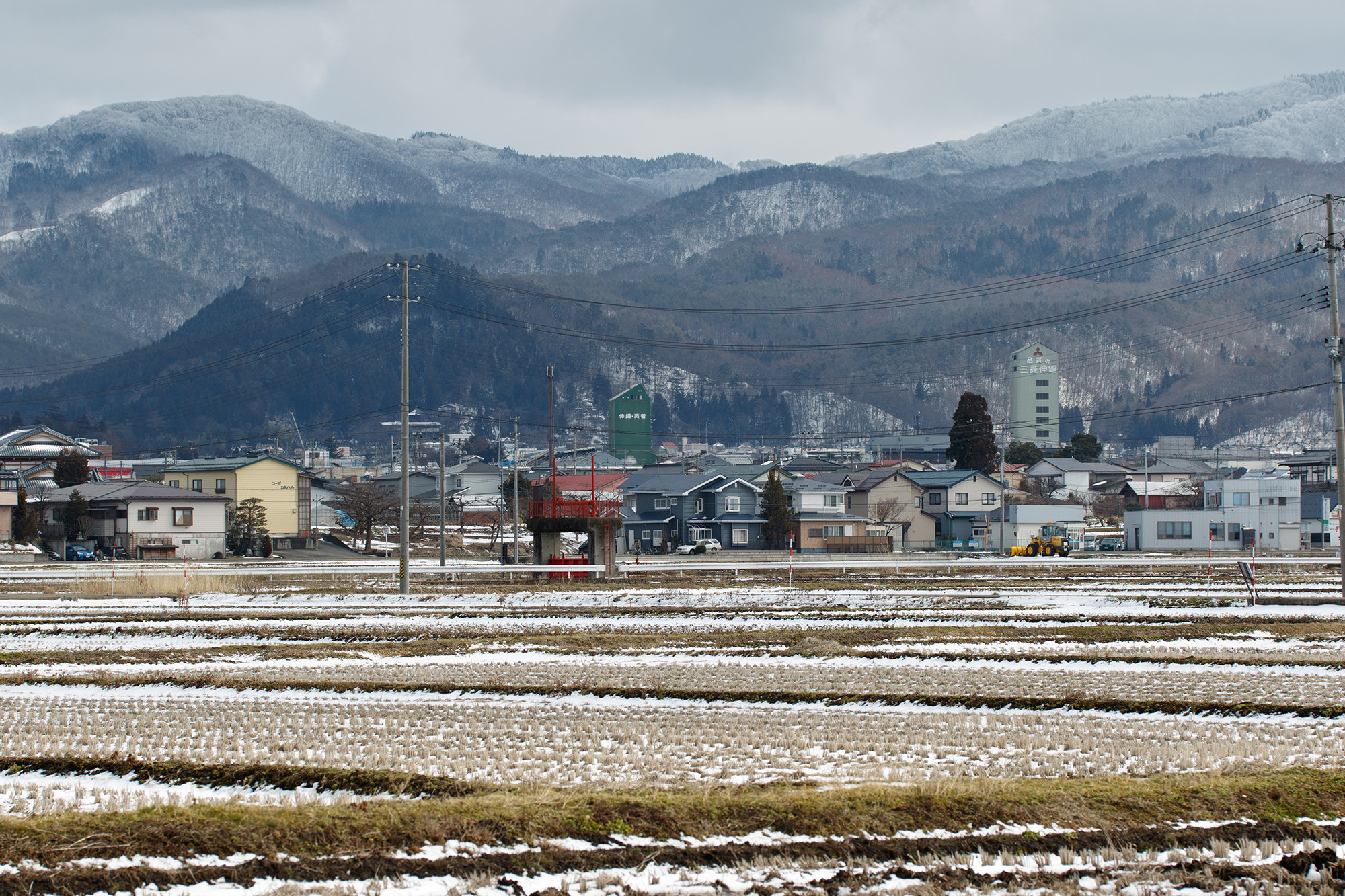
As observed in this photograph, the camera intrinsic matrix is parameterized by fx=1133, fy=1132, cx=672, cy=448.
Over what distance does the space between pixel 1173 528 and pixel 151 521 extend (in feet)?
A: 190

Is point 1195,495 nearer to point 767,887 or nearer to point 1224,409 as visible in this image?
point 767,887

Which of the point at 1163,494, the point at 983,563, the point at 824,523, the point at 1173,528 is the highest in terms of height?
the point at 1163,494

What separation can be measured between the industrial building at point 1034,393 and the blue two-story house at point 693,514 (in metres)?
93.6

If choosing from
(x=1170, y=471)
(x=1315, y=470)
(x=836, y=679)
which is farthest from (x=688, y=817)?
(x=1170, y=471)

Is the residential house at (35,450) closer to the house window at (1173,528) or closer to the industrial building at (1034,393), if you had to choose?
the house window at (1173,528)

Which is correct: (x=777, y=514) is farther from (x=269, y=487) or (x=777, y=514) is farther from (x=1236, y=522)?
(x=269, y=487)

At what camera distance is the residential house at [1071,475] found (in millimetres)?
91562

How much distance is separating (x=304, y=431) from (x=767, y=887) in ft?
641

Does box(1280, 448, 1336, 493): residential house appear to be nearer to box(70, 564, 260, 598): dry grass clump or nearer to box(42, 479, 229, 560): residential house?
box(42, 479, 229, 560): residential house

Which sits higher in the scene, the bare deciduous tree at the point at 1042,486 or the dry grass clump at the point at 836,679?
the bare deciduous tree at the point at 1042,486

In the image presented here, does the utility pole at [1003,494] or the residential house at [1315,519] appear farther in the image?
the residential house at [1315,519]

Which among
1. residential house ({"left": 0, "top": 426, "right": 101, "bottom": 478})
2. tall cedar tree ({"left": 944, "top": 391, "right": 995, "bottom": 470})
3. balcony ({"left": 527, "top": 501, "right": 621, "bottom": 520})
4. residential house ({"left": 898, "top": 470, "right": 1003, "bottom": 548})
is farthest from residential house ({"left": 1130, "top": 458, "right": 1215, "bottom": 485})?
residential house ({"left": 0, "top": 426, "right": 101, "bottom": 478})

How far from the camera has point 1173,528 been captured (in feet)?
220

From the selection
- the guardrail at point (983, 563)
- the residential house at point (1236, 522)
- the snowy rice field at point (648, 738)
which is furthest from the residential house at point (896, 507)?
the snowy rice field at point (648, 738)
